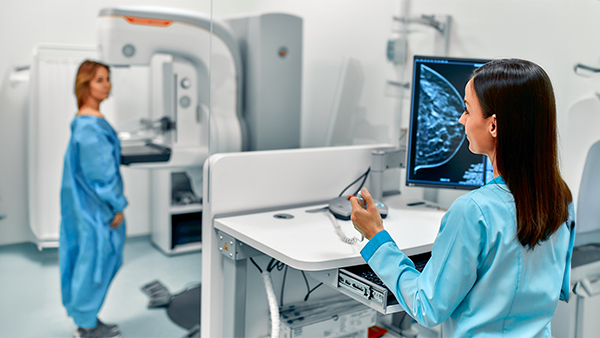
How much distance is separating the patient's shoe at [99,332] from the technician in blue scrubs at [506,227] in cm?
179

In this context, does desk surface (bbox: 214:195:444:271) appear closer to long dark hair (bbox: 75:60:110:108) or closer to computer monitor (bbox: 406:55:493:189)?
computer monitor (bbox: 406:55:493:189)

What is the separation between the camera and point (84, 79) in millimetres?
2275

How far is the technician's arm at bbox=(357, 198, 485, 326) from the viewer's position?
2.82ft

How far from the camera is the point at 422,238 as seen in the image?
4.58ft

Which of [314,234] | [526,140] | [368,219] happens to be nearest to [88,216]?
[314,234]

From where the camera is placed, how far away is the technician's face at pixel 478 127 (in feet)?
2.94

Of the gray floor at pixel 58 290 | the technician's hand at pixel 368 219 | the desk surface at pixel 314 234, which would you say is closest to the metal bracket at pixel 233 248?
the desk surface at pixel 314 234

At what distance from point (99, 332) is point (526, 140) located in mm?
2090

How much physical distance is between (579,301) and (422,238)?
2.44ft

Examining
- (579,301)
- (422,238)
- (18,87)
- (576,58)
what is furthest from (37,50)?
(579,301)

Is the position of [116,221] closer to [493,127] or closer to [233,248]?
[233,248]

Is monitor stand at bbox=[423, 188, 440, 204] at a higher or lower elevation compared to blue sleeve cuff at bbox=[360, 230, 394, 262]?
lower

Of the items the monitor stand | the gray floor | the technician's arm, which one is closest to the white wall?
the monitor stand

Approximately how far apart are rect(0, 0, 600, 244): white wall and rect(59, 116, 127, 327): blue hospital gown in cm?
118
